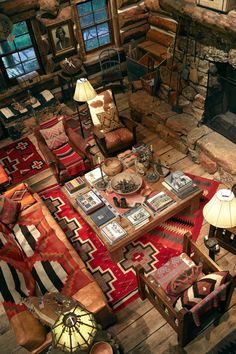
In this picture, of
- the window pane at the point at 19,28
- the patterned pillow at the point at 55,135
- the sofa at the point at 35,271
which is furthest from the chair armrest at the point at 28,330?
the window pane at the point at 19,28

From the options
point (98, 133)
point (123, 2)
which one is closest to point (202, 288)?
point (98, 133)

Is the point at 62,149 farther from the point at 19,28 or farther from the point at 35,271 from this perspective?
the point at 19,28

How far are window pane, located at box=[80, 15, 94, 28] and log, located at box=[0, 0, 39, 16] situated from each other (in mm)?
1021

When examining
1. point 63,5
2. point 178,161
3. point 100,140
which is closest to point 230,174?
point 178,161

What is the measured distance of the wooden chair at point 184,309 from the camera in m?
3.23

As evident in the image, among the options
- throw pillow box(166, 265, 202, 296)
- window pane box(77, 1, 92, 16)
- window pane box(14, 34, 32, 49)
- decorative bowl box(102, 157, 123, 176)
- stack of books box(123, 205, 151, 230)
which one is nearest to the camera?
throw pillow box(166, 265, 202, 296)

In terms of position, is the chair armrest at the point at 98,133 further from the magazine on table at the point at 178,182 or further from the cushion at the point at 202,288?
the cushion at the point at 202,288

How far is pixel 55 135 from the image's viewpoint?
18.5 ft

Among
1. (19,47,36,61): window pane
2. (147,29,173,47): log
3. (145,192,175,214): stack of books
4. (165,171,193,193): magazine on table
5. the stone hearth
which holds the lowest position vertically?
the stone hearth

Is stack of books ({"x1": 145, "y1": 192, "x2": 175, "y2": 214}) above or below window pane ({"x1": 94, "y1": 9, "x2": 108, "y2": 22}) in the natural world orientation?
below

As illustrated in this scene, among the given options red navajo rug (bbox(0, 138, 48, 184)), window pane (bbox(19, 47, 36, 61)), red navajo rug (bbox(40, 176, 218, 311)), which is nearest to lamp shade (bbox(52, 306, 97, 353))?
red navajo rug (bbox(40, 176, 218, 311))

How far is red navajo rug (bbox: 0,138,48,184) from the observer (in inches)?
236

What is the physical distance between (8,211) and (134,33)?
5.07m

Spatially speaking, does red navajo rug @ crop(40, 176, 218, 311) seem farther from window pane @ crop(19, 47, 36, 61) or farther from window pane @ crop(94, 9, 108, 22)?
window pane @ crop(94, 9, 108, 22)
